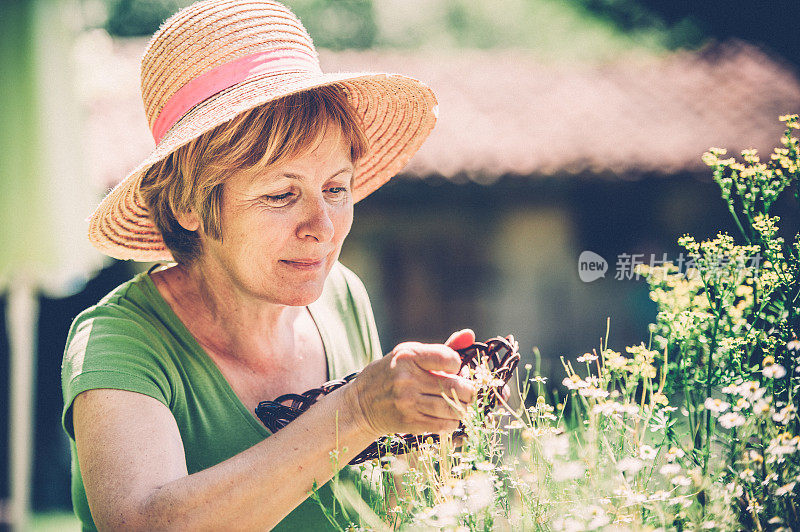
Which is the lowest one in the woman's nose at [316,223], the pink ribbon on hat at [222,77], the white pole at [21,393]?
the white pole at [21,393]

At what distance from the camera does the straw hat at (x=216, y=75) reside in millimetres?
1618

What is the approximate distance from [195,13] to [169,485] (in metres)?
1.14

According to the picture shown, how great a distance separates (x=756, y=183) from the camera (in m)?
1.33

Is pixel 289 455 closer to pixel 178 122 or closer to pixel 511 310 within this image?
pixel 178 122

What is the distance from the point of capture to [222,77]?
1.70m

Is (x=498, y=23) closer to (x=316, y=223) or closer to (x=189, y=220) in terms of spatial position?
(x=189, y=220)

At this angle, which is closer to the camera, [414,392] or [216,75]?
[414,392]

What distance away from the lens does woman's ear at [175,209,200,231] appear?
5.86ft

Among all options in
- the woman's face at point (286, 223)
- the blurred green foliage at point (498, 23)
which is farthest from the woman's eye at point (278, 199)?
the blurred green foliage at point (498, 23)

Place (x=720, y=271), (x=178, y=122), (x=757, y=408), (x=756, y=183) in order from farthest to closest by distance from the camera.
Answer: (x=178, y=122) < (x=756, y=183) < (x=720, y=271) < (x=757, y=408)

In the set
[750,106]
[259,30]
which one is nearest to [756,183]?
[259,30]

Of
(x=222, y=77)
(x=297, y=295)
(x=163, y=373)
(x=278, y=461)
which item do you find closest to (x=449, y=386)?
(x=278, y=461)

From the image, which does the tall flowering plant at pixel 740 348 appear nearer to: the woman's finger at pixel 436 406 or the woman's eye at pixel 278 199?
the woman's finger at pixel 436 406

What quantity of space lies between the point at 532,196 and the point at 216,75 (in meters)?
7.33
